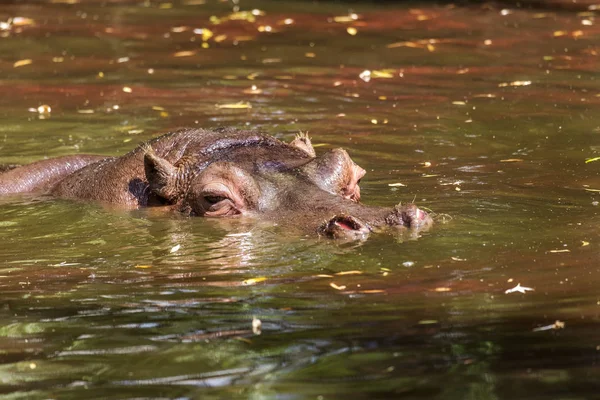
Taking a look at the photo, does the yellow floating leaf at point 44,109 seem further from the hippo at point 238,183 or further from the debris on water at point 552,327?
the debris on water at point 552,327

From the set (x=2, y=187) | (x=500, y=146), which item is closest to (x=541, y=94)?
(x=500, y=146)

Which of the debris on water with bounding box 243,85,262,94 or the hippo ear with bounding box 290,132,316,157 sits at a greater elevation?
the hippo ear with bounding box 290,132,316,157

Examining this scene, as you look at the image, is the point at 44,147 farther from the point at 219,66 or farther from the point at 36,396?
the point at 36,396

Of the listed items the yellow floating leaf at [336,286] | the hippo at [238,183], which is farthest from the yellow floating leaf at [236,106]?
the yellow floating leaf at [336,286]

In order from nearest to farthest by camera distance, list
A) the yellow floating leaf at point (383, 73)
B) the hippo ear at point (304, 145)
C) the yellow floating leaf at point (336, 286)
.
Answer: the yellow floating leaf at point (336, 286), the hippo ear at point (304, 145), the yellow floating leaf at point (383, 73)

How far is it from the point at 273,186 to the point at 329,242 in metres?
1.01

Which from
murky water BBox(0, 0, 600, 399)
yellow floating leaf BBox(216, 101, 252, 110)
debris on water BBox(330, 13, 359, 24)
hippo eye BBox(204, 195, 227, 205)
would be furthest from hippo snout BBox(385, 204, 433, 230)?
debris on water BBox(330, 13, 359, 24)

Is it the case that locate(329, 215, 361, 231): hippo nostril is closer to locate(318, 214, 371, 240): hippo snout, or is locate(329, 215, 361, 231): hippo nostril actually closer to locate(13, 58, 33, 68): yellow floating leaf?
locate(318, 214, 371, 240): hippo snout

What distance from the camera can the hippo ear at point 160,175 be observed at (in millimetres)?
8227

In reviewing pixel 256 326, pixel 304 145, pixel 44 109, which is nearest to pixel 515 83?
pixel 304 145

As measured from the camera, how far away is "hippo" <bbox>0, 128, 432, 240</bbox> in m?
7.36

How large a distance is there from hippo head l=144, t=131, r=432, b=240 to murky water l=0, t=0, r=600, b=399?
6.2 inches

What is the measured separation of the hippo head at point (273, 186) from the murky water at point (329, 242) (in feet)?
0.52

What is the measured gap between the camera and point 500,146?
35.2 feet
